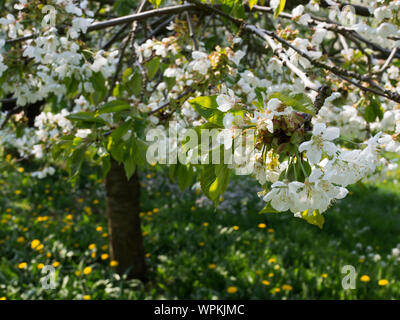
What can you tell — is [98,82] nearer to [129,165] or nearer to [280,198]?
[129,165]

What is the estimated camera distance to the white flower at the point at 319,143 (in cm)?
72

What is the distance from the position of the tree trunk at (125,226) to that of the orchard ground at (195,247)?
123 mm

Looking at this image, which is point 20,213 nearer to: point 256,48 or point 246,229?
point 246,229

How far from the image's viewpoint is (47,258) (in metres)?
3.55

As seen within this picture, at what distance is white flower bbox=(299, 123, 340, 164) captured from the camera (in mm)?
722

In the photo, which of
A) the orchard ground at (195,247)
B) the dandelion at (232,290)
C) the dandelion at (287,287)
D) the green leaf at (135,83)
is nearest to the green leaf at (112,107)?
the green leaf at (135,83)

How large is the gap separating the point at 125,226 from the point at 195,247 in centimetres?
84

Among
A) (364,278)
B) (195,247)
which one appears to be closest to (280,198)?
(364,278)

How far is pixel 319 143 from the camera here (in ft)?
2.44

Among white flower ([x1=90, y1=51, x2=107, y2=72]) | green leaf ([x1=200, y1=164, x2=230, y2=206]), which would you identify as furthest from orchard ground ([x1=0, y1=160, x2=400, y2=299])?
green leaf ([x1=200, y1=164, x2=230, y2=206])

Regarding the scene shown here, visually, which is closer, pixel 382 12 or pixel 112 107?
pixel 112 107

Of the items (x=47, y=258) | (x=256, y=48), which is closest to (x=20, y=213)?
(x=47, y=258)

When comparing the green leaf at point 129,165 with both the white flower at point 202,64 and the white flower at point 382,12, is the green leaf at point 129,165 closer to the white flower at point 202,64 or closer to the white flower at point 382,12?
the white flower at point 202,64

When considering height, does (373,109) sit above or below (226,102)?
below
